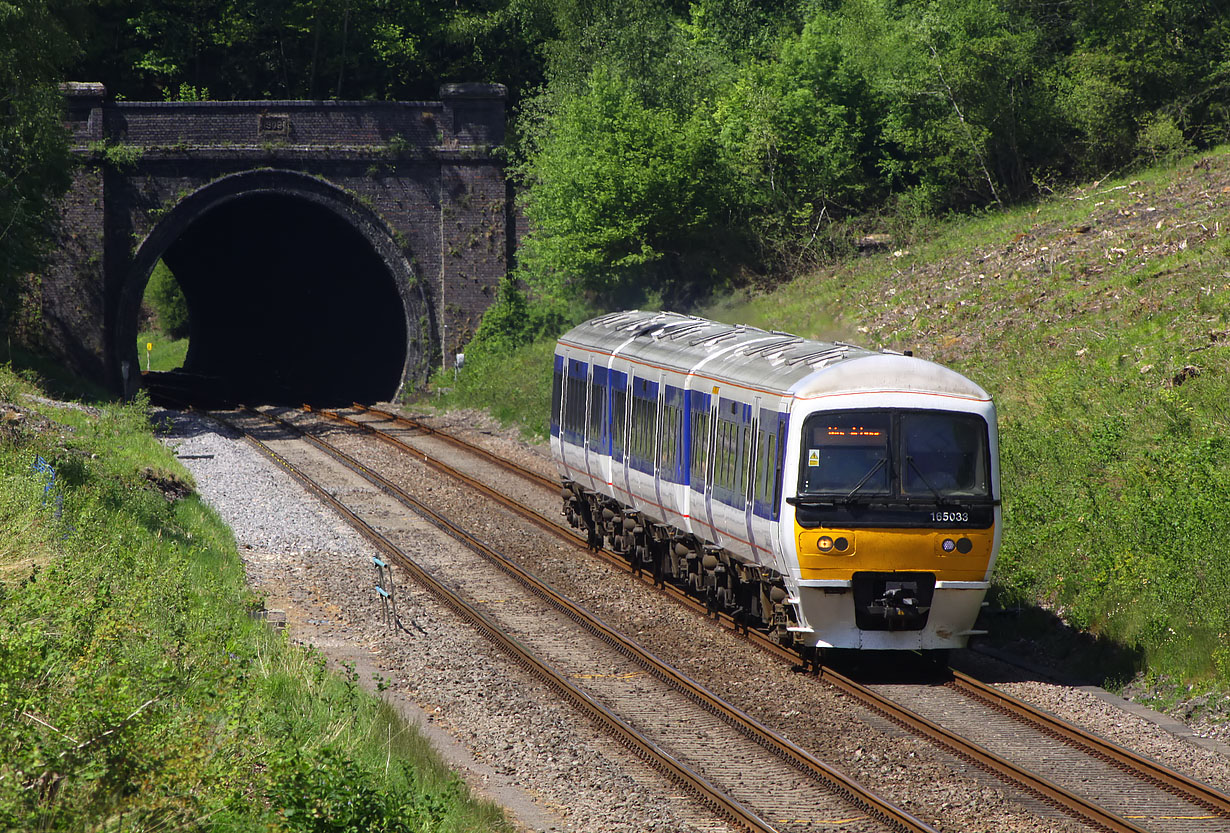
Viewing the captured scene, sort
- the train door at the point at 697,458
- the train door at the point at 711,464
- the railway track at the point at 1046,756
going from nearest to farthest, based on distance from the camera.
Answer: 1. the railway track at the point at 1046,756
2. the train door at the point at 711,464
3. the train door at the point at 697,458

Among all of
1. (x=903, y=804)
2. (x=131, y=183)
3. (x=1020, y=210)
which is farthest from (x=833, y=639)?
(x=131, y=183)

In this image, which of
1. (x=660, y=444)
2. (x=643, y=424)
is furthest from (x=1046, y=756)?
(x=643, y=424)

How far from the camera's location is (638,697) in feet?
39.7

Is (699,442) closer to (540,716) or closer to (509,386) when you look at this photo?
(540,716)

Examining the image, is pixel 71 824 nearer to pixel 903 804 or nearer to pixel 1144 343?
pixel 903 804

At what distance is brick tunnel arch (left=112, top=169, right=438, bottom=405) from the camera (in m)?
35.8

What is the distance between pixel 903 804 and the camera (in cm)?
930

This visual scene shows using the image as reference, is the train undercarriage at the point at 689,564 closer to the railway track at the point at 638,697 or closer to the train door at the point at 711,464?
the train door at the point at 711,464

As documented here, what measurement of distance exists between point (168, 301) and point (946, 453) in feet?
179

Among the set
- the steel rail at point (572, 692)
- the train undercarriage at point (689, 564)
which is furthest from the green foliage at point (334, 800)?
the train undercarriage at point (689, 564)

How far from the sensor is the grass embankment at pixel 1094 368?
43.9 ft

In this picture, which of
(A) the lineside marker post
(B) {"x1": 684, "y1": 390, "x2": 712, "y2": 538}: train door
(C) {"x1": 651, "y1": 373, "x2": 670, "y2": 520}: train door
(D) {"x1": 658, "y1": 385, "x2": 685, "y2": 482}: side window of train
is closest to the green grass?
(A) the lineside marker post

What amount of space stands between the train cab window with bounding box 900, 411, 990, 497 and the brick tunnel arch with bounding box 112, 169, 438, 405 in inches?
1003

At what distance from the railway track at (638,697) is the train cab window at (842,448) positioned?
7.51ft
